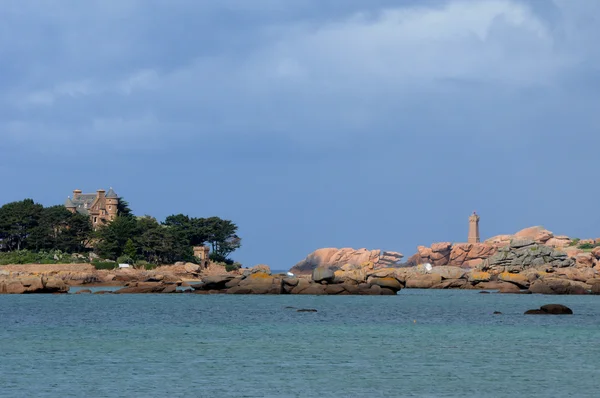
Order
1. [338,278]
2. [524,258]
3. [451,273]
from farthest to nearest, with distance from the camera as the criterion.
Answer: [524,258], [451,273], [338,278]

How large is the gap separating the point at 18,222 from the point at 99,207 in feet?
59.9

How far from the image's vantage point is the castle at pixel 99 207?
149 meters

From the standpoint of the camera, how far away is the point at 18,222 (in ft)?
441

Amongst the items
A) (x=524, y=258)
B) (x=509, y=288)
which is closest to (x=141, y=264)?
(x=524, y=258)

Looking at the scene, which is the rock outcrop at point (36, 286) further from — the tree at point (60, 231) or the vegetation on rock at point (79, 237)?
the tree at point (60, 231)

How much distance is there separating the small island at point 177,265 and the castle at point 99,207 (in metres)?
0.18

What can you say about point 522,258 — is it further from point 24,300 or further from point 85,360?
point 85,360

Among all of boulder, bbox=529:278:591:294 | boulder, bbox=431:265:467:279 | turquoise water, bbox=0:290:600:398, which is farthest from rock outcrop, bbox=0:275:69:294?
boulder, bbox=529:278:591:294

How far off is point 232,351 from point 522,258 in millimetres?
81991

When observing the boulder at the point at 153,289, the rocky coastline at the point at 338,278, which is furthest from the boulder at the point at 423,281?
the boulder at the point at 153,289

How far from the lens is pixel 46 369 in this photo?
3506 cm

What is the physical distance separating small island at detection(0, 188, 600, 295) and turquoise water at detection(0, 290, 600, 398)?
21.2 metres

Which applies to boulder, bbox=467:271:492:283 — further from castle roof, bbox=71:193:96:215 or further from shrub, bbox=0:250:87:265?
castle roof, bbox=71:193:96:215

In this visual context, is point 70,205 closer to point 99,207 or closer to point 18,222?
point 99,207
